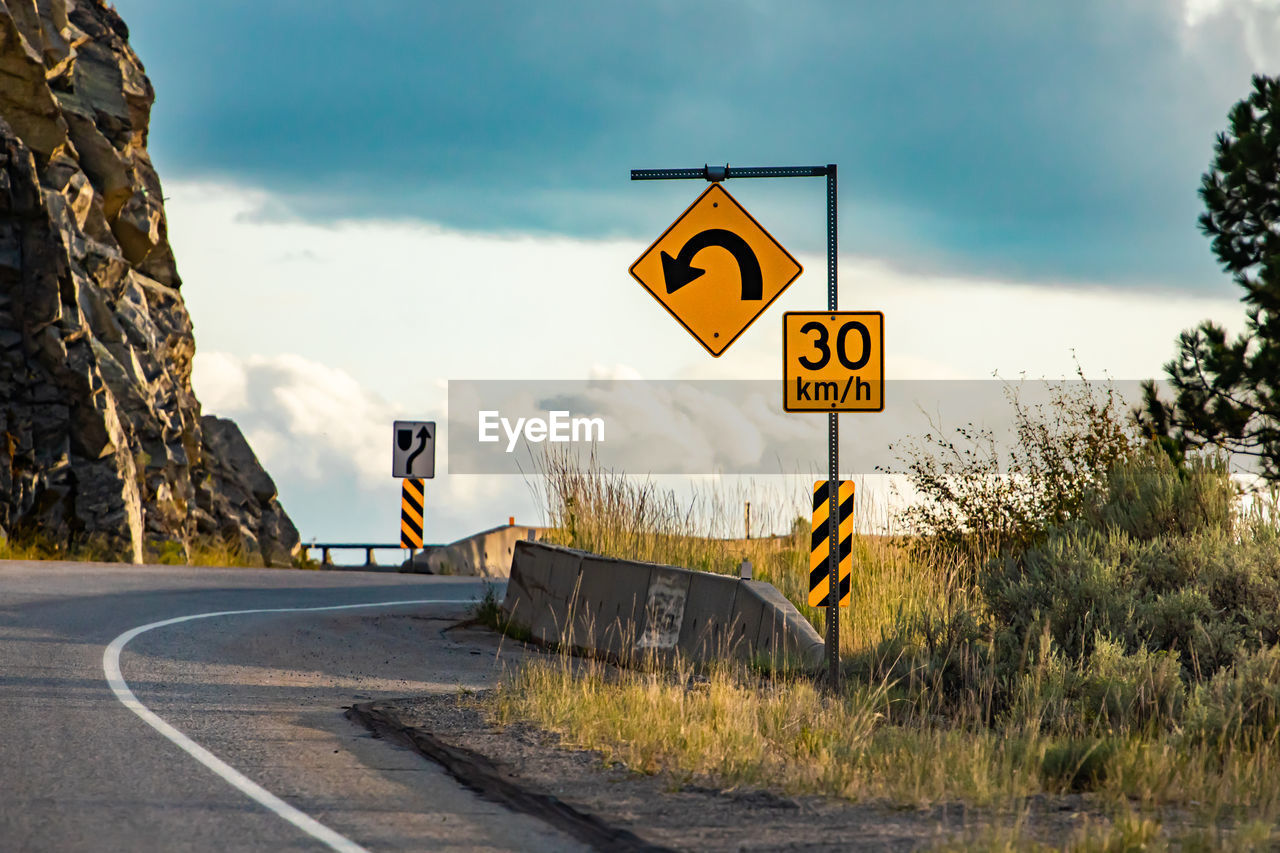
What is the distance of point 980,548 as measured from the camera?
1786 centimetres

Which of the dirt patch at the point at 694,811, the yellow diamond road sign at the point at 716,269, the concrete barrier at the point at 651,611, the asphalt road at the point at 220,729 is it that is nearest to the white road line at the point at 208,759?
the asphalt road at the point at 220,729

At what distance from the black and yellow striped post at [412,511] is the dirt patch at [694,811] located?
2088 cm

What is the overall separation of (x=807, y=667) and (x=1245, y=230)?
77.1 feet

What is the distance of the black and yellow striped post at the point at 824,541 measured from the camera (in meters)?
12.0

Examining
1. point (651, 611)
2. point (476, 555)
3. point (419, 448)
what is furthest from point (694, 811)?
point (476, 555)

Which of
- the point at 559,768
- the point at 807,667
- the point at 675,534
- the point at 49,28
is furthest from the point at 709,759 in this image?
the point at 49,28

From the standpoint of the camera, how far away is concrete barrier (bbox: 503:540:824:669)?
1266 centimetres

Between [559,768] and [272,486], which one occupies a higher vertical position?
[272,486]

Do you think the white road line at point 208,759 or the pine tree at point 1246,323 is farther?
the pine tree at point 1246,323

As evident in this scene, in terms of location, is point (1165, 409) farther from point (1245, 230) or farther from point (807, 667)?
point (807, 667)

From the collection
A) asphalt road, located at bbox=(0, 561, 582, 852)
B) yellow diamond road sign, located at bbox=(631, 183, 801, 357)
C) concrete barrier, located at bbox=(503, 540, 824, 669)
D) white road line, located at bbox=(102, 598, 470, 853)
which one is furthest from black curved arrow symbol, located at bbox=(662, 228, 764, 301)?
white road line, located at bbox=(102, 598, 470, 853)

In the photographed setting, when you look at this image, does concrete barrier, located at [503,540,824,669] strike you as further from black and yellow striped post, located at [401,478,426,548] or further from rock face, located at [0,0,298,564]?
rock face, located at [0,0,298,564]

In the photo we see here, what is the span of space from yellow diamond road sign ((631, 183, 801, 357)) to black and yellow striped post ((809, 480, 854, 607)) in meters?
3.33

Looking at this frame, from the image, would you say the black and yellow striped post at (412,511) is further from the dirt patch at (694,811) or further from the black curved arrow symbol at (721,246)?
the dirt patch at (694,811)
